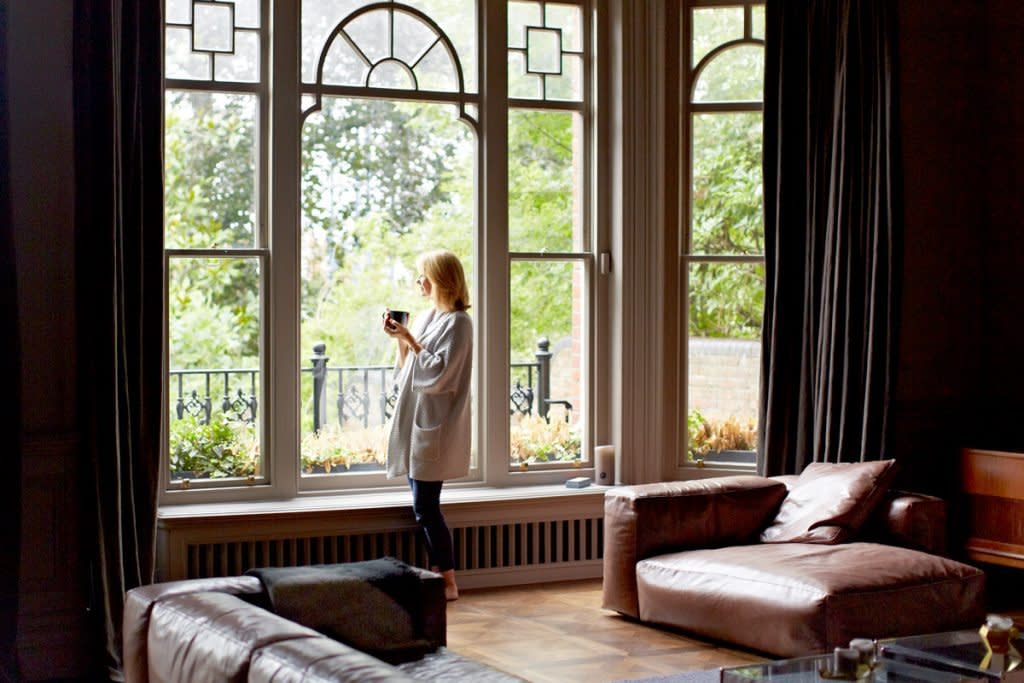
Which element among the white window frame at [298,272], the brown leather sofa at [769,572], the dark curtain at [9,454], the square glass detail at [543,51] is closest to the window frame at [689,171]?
the white window frame at [298,272]

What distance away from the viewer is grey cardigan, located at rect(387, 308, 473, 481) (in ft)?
17.0

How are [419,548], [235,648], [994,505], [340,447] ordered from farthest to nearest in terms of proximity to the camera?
[340,447], [419,548], [994,505], [235,648]

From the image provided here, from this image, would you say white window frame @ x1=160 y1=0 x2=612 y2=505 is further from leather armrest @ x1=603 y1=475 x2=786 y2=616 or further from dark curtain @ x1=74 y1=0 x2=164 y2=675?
leather armrest @ x1=603 y1=475 x2=786 y2=616

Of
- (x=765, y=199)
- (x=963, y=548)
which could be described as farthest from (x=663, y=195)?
(x=963, y=548)

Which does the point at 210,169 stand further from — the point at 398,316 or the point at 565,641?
the point at 565,641

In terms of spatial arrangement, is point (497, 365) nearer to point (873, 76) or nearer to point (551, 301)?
point (551, 301)

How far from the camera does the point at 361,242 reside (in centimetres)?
561

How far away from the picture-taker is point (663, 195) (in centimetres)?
594

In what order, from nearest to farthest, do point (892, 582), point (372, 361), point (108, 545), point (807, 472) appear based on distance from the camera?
point (892, 582)
point (108, 545)
point (807, 472)
point (372, 361)

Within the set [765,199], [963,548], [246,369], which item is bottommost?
[963,548]

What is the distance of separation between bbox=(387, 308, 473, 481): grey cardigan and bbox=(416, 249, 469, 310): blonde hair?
2.3 inches

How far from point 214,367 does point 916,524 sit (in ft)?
10.0

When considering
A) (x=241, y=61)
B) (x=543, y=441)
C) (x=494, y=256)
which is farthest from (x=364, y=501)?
(x=241, y=61)

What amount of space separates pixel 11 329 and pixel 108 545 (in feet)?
2.94
